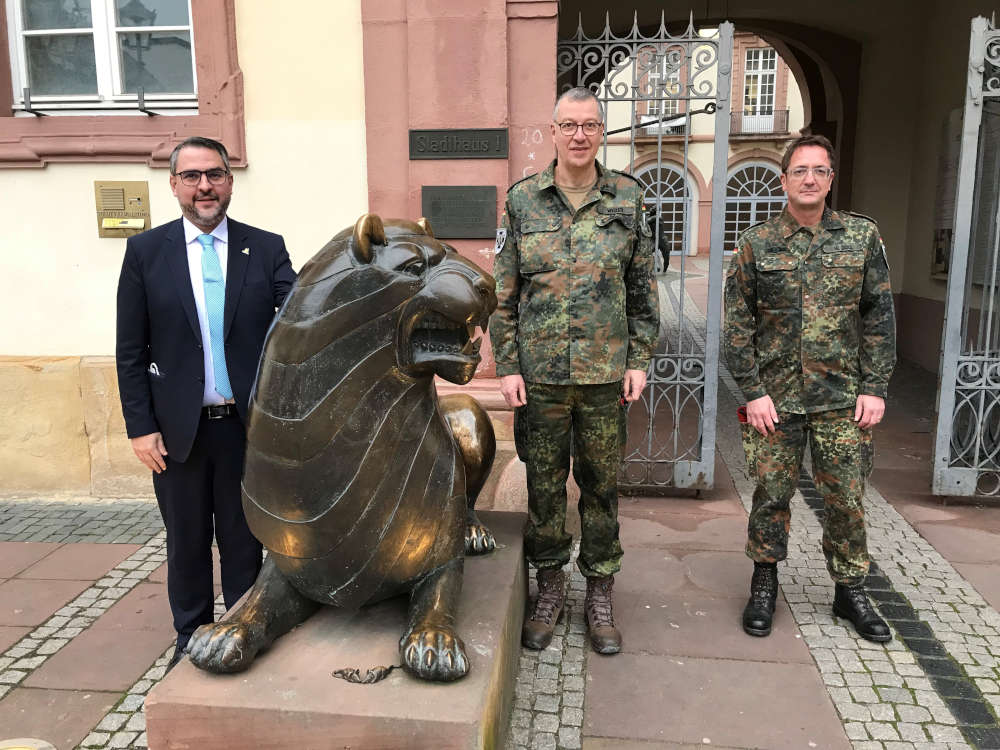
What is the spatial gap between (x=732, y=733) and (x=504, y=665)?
87cm

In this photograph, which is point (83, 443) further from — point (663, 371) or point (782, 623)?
point (782, 623)

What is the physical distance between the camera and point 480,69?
4.42 m

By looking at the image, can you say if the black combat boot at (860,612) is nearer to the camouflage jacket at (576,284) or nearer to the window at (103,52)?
the camouflage jacket at (576,284)

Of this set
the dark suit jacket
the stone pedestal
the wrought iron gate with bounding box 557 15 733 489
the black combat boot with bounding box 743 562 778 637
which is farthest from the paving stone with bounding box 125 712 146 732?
the wrought iron gate with bounding box 557 15 733 489

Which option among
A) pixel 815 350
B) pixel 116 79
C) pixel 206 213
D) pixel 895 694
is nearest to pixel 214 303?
pixel 206 213

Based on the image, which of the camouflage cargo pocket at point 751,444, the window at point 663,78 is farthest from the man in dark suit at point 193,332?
the window at point 663,78

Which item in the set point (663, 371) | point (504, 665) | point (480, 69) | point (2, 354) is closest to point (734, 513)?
point (663, 371)

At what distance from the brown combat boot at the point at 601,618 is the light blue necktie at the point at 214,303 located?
5.61 feet

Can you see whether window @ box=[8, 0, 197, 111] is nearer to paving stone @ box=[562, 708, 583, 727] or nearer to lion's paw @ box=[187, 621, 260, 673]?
lion's paw @ box=[187, 621, 260, 673]

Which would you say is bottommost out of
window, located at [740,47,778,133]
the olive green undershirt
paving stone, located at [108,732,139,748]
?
paving stone, located at [108,732,139,748]

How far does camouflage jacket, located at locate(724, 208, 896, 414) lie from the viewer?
120 inches

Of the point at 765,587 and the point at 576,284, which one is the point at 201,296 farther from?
the point at 765,587

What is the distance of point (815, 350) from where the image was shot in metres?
3.09

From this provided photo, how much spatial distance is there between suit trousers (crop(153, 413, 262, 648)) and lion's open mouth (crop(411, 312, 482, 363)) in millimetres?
1151
